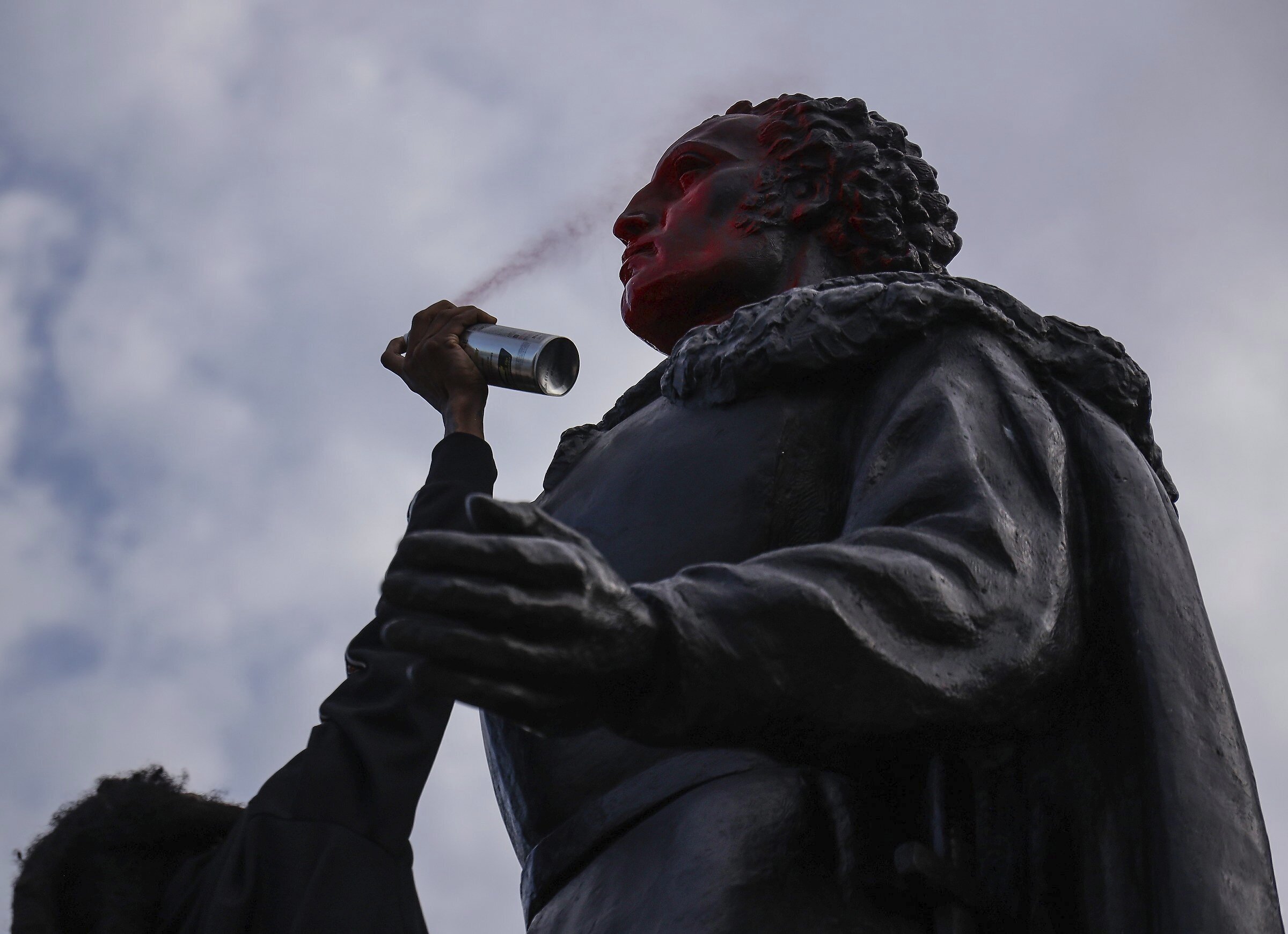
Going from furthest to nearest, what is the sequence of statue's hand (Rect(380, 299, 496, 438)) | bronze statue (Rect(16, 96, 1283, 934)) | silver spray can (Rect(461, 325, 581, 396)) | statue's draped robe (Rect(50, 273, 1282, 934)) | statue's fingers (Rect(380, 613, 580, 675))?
statue's hand (Rect(380, 299, 496, 438)) → silver spray can (Rect(461, 325, 581, 396)) → statue's draped robe (Rect(50, 273, 1282, 934)) → bronze statue (Rect(16, 96, 1283, 934)) → statue's fingers (Rect(380, 613, 580, 675))

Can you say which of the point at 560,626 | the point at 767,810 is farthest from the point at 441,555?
the point at 767,810

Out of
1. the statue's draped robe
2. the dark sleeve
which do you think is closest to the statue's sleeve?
the statue's draped robe

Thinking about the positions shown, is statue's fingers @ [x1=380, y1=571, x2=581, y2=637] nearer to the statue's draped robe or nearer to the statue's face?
the statue's draped robe

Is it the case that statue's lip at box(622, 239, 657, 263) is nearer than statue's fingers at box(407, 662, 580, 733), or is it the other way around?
statue's fingers at box(407, 662, 580, 733)

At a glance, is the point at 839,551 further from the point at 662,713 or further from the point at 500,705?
the point at 500,705

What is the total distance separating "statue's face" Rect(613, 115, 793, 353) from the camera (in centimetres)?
428

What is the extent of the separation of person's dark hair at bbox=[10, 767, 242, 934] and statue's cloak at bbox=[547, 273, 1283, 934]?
128 centimetres

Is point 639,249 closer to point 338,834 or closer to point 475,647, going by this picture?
point 338,834

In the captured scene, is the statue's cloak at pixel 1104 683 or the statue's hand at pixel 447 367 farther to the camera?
the statue's hand at pixel 447 367

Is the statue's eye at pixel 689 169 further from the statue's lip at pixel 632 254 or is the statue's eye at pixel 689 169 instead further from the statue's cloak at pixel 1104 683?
the statue's cloak at pixel 1104 683

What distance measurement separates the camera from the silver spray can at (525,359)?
4121mm

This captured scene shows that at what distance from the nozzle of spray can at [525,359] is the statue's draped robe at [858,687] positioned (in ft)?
1.31

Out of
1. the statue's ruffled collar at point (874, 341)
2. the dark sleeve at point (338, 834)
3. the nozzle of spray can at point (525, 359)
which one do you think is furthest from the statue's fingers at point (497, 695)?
the nozzle of spray can at point (525, 359)

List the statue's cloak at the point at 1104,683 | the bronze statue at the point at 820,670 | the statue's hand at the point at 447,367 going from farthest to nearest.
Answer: the statue's hand at the point at 447,367 → the statue's cloak at the point at 1104,683 → the bronze statue at the point at 820,670
